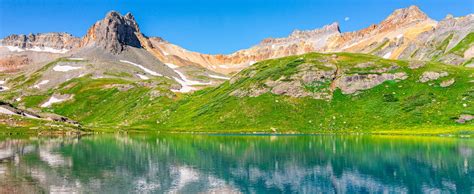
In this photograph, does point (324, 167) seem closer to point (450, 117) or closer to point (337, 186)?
point (337, 186)

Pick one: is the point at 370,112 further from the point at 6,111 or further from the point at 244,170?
the point at 6,111

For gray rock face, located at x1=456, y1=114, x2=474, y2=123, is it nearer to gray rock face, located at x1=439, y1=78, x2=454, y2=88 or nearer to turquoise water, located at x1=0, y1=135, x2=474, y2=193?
gray rock face, located at x1=439, y1=78, x2=454, y2=88

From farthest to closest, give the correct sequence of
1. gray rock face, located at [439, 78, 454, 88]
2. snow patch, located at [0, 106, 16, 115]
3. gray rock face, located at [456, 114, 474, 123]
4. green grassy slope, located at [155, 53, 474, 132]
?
gray rock face, located at [439, 78, 454, 88]
snow patch, located at [0, 106, 16, 115]
green grassy slope, located at [155, 53, 474, 132]
gray rock face, located at [456, 114, 474, 123]

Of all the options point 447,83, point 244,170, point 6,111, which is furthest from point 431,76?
point 6,111

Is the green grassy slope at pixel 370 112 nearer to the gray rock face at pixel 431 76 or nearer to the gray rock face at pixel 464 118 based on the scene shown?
the gray rock face at pixel 464 118

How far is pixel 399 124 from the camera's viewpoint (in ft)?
542

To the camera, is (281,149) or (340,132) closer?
(281,149)

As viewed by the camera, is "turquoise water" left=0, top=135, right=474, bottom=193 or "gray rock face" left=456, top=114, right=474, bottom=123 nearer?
"turquoise water" left=0, top=135, right=474, bottom=193

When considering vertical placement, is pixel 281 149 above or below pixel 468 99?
below

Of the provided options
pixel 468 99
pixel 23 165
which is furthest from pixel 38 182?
pixel 468 99

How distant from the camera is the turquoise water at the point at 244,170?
171ft

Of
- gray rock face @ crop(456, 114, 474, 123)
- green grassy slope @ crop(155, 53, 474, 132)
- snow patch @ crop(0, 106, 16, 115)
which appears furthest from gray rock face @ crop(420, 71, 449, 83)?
snow patch @ crop(0, 106, 16, 115)

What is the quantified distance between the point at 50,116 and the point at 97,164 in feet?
438

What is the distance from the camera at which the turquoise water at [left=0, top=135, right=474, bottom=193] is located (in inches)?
2057
